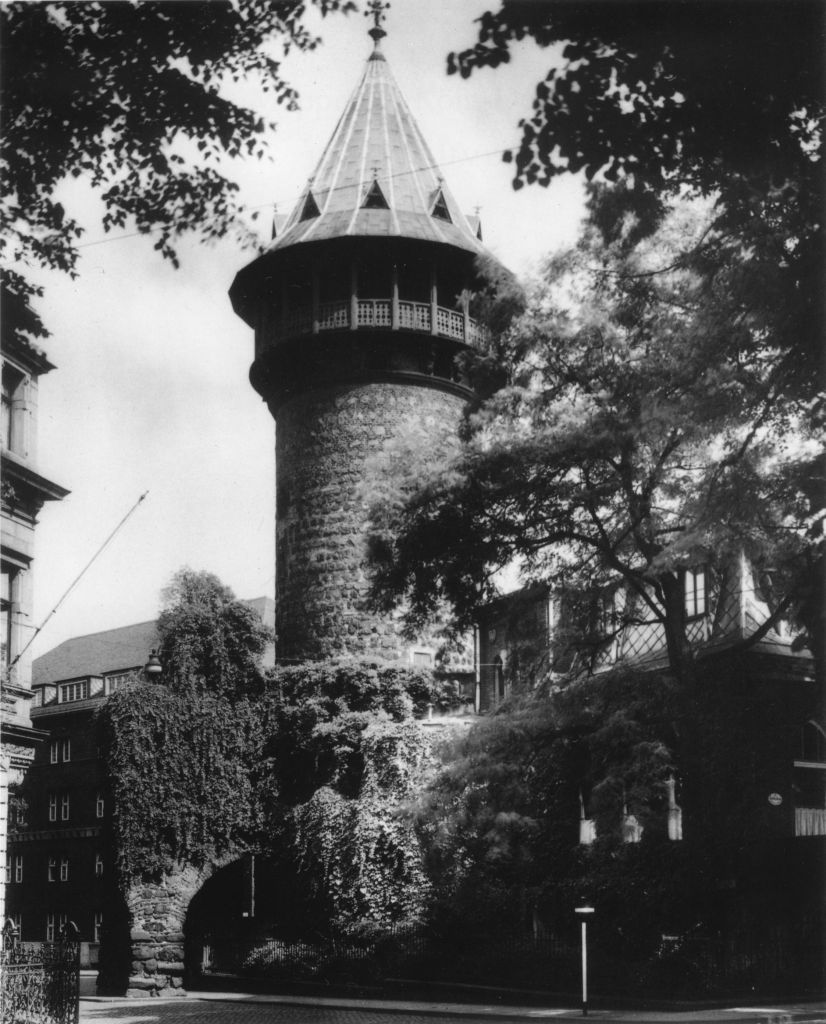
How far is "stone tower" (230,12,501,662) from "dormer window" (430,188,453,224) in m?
0.04

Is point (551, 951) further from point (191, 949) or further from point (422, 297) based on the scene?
point (422, 297)

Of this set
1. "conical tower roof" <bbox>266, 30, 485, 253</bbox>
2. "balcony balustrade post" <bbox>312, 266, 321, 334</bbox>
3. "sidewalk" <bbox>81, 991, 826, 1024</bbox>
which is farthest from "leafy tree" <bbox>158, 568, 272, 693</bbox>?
"conical tower roof" <bbox>266, 30, 485, 253</bbox>

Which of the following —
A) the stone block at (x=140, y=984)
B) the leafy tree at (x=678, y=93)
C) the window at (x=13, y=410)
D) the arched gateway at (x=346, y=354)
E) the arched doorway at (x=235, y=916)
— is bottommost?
the stone block at (x=140, y=984)

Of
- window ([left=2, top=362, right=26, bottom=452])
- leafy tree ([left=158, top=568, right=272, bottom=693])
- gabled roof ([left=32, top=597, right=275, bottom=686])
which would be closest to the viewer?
window ([left=2, top=362, right=26, bottom=452])

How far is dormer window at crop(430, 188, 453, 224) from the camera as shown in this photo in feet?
126

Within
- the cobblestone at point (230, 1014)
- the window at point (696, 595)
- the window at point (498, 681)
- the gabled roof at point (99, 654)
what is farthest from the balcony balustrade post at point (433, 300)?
the gabled roof at point (99, 654)

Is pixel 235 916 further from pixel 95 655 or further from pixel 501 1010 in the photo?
pixel 95 655

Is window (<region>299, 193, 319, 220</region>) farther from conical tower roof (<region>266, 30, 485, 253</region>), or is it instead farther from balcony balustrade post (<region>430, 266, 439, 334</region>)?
balcony balustrade post (<region>430, 266, 439, 334</region>)

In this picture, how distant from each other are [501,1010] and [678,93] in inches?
674

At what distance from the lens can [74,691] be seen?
57.4 metres

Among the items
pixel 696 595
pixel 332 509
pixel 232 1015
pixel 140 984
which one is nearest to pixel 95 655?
pixel 332 509

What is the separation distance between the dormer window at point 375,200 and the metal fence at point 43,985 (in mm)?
24962

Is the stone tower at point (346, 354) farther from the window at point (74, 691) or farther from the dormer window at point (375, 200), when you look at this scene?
the window at point (74, 691)

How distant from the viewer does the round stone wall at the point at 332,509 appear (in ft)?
114
